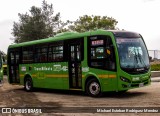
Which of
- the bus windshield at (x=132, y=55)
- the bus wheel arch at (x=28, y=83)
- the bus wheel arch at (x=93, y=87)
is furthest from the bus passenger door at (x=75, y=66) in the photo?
the bus wheel arch at (x=28, y=83)

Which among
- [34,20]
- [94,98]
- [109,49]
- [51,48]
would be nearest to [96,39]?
[109,49]

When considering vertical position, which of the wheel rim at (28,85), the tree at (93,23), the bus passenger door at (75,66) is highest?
the tree at (93,23)

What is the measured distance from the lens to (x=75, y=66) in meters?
17.7

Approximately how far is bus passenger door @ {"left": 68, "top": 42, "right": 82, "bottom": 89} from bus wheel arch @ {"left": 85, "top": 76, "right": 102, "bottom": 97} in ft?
1.93

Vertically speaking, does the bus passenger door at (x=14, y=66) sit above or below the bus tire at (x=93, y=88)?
above

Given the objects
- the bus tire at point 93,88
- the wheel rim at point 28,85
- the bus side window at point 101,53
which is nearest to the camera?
the bus side window at point 101,53

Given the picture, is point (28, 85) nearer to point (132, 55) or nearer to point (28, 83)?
point (28, 83)

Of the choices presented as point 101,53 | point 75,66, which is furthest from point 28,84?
point 101,53

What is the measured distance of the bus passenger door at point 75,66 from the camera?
1742cm

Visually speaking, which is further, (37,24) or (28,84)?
(37,24)

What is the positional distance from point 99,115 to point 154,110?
177cm

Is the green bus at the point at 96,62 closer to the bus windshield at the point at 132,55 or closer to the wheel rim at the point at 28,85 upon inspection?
the bus windshield at the point at 132,55

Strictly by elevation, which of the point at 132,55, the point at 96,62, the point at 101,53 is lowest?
the point at 96,62

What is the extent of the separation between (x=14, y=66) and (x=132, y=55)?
10.0 meters
